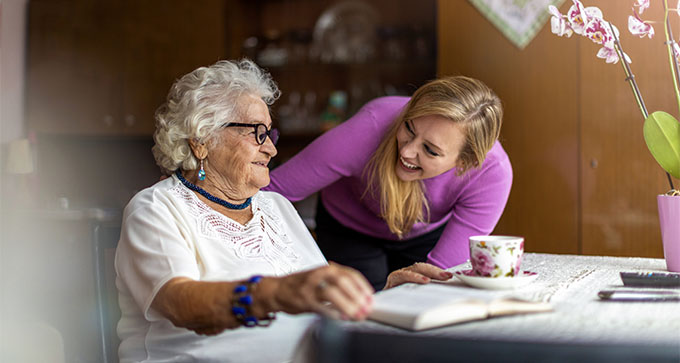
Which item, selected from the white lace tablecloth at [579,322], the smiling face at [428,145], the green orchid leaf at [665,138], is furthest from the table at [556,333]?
the smiling face at [428,145]

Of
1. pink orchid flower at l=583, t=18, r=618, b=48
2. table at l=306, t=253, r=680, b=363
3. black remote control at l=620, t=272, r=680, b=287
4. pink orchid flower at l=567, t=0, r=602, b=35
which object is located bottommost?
black remote control at l=620, t=272, r=680, b=287

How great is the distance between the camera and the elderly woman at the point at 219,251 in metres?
0.87

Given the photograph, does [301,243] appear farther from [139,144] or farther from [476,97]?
[139,144]

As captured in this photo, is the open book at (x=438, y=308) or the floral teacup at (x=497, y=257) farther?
the floral teacup at (x=497, y=257)

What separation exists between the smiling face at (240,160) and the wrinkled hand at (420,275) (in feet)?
1.22

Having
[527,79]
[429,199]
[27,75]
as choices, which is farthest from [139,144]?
[429,199]

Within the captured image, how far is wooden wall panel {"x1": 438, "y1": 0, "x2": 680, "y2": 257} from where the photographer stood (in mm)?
2896

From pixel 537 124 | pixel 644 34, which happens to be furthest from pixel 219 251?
pixel 537 124

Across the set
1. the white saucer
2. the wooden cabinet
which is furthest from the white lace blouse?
the wooden cabinet

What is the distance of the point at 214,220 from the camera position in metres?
1.29

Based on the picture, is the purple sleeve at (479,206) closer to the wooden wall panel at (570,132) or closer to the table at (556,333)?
the table at (556,333)

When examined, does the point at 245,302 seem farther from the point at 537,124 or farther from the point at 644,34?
the point at 537,124

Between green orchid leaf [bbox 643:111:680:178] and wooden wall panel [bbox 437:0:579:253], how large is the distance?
1721 mm

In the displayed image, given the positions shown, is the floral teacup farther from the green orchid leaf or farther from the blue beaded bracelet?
the green orchid leaf
